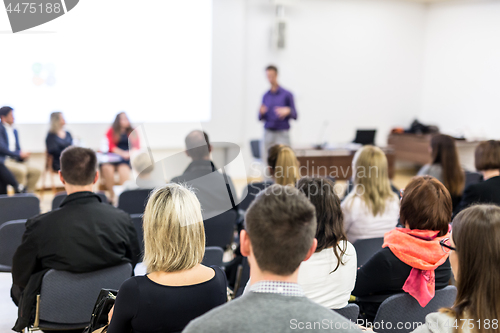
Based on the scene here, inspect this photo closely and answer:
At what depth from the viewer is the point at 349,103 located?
8398 millimetres

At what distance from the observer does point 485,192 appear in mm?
3043

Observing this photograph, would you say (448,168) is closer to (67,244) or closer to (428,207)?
(428,207)

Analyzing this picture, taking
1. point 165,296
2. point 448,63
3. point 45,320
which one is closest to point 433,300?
point 165,296

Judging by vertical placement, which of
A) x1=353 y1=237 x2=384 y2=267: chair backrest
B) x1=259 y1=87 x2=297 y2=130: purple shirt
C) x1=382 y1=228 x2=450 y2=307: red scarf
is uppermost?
x1=259 y1=87 x2=297 y2=130: purple shirt

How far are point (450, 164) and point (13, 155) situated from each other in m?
4.90

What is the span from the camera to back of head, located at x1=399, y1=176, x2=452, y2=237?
196 cm

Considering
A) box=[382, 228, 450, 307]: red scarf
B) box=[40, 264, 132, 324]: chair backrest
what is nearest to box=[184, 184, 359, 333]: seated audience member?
box=[382, 228, 450, 307]: red scarf

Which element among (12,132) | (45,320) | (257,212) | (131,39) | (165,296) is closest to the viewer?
(257,212)

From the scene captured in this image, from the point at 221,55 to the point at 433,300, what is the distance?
5887 millimetres

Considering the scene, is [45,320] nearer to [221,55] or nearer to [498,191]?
[498,191]

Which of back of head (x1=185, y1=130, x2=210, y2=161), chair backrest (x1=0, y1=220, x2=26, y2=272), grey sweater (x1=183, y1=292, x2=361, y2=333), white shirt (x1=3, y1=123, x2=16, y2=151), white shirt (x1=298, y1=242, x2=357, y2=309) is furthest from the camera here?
white shirt (x1=3, y1=123, x2=16, y2=151)

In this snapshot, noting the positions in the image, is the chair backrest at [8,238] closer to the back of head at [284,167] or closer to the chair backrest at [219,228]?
the chair backrest at [219,228]

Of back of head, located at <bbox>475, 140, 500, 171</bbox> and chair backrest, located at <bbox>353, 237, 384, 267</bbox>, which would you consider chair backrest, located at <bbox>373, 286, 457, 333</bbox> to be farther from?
back of head, located at <bbox>475, 140, 500, 171</bbox>

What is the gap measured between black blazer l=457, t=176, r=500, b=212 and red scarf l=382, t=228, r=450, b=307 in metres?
1.30
